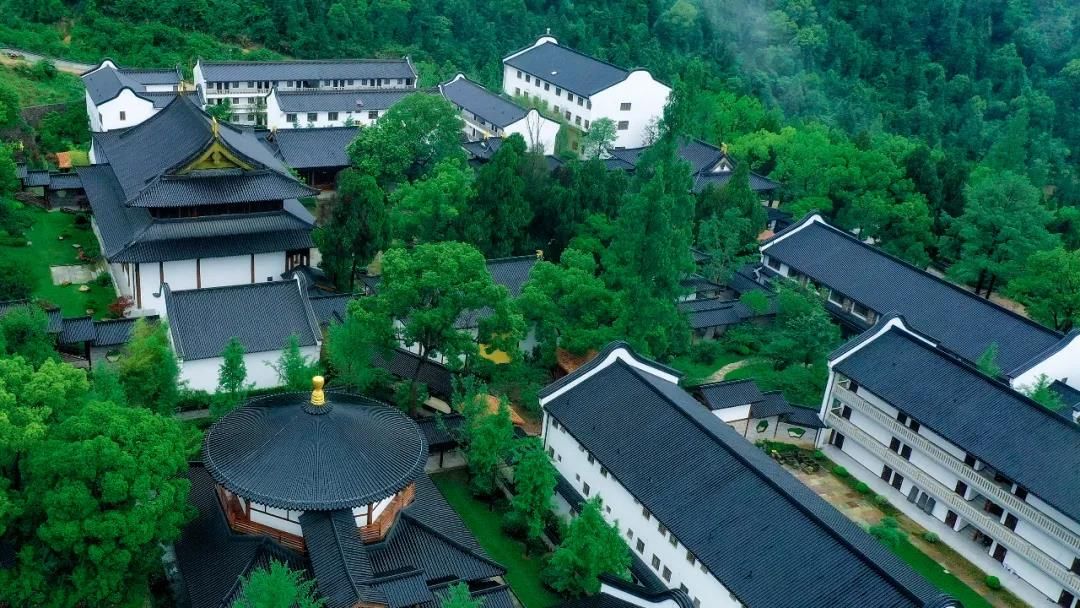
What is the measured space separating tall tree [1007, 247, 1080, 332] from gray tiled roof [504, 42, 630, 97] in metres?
32.3

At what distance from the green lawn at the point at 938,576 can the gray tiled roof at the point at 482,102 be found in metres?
39.0

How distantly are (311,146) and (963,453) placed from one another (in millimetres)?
39183

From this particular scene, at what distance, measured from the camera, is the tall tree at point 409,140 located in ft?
162

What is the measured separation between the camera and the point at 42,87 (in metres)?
61.5

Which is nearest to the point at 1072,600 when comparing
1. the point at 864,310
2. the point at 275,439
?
the point at 864,310

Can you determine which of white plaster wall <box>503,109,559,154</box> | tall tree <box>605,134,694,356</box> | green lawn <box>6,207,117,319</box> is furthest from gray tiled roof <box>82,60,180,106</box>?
tall tree <box>605,134,694,356</box>

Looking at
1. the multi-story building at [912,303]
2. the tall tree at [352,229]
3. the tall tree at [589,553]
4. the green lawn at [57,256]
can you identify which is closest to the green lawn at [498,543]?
the tall tree at [589,553]

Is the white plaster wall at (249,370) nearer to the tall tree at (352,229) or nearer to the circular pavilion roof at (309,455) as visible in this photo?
the tall tree at (352,229)

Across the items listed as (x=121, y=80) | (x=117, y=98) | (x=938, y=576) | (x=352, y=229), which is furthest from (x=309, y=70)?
(x=938, y=576)

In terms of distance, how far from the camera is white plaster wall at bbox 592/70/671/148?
66000 millimetres

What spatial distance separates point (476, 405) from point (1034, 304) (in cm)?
2778

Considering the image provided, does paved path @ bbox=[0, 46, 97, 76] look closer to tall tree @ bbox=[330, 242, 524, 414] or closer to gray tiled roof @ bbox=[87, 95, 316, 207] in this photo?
gray tiled roof @ bbox=[87, 95, 316, 207]

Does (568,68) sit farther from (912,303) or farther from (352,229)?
(912,303)

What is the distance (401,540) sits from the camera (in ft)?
82.2
